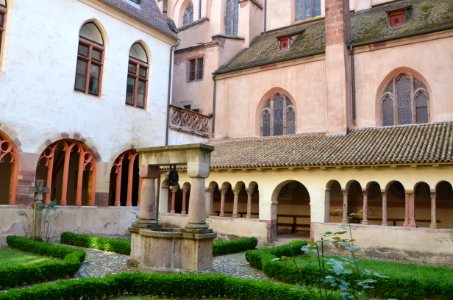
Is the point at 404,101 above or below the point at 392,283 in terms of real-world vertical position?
above

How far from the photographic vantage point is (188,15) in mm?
32125

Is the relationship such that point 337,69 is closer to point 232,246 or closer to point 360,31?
point 360,31

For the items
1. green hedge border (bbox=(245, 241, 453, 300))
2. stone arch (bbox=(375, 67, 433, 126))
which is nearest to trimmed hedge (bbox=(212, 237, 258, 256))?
green hedge border (bbox=(245, 241, 453, 300))

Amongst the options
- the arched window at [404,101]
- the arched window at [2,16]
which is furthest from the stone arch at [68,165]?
the arched window at [404,101]

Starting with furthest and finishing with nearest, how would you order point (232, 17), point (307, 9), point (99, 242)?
point (232, 17), point (307, 9), point (99, 242)

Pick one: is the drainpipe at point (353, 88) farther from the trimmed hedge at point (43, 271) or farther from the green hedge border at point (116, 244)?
the trimmed hedge at point (43, 271)

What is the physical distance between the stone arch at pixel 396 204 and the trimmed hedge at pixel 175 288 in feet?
34.8

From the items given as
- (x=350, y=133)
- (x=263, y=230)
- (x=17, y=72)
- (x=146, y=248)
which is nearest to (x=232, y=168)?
(x=263, y=230)

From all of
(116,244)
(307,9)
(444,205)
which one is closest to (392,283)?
(116,244)

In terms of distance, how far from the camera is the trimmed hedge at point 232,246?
1368cm

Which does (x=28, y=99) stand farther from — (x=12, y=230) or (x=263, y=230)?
(x=263, y=230)

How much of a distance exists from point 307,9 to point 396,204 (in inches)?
582

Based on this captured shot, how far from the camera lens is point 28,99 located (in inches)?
601

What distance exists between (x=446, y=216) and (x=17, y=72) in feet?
57.9
